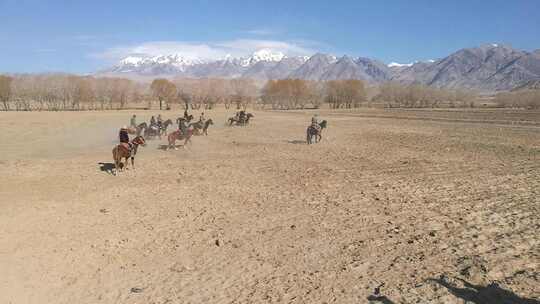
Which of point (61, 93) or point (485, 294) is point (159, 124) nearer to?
point (485, 294)

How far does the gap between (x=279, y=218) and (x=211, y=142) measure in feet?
52.1

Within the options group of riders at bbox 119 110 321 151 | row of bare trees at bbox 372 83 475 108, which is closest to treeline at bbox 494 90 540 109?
row of bare trees at bbox 372 83 475 108

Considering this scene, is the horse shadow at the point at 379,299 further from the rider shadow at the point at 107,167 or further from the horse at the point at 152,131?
the horse at the point at 152,131

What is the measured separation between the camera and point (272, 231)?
9484mm

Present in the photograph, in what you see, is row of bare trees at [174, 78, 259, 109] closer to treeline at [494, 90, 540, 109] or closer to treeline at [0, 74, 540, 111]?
treeline at [0, 74, 540, 111]

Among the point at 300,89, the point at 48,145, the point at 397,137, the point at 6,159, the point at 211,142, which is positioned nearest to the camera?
the point at 6,159

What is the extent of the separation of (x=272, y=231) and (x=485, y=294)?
173 inches

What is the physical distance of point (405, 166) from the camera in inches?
661

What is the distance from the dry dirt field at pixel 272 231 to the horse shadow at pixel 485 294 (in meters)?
0.03

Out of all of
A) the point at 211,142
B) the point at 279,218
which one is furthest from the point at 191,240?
the point at 211,142

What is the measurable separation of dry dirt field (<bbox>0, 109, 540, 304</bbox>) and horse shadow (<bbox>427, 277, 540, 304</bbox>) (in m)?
0.03

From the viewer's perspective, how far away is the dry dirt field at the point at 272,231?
6.89 metres

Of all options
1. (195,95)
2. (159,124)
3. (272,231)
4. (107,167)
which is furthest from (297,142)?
(195,95)

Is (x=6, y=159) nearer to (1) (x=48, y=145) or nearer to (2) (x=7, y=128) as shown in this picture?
(1) (x=48, y=145)
